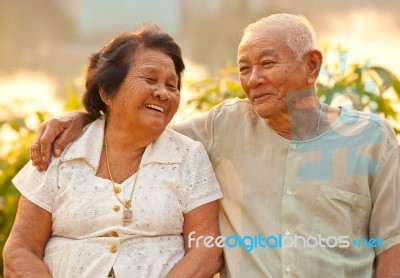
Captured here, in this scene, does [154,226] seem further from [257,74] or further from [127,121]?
[257,74]

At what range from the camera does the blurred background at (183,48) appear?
356cm

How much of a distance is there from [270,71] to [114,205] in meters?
0.77

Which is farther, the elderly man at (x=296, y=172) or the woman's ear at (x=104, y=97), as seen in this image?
the woman's ear at (x=104, y=97)

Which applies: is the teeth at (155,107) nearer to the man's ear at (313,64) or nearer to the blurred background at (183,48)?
the man's ear at (313,64)

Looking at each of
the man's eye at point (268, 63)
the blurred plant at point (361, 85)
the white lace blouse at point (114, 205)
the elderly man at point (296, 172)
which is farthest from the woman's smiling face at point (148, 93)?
the blurred plant at point (361, 85)

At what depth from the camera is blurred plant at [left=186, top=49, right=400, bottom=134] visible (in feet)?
11.0

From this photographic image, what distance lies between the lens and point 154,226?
8.95 feet

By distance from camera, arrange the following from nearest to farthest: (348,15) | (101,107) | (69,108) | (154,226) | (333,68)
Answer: (154,226) < (101,107) < (333,68) < (69,108) < (348,15)

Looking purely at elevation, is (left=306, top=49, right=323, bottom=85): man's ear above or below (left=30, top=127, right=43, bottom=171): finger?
above

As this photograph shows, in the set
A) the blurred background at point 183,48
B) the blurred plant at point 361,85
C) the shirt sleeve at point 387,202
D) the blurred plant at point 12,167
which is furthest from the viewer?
the blurred plant at point 12,167

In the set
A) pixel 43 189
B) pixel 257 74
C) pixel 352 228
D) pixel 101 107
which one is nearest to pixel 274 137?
pixel 257 74

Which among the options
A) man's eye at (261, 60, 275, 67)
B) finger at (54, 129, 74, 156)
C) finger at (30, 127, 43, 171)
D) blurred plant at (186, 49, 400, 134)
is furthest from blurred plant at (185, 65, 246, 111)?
finger at (30, 127, 43, 171)

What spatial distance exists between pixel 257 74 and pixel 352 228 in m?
0.67

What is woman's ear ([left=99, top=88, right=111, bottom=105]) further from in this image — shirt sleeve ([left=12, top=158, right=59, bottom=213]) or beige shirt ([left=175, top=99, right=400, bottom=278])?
beige shirt ([left=175, top=99, right=400, bottom=278])
